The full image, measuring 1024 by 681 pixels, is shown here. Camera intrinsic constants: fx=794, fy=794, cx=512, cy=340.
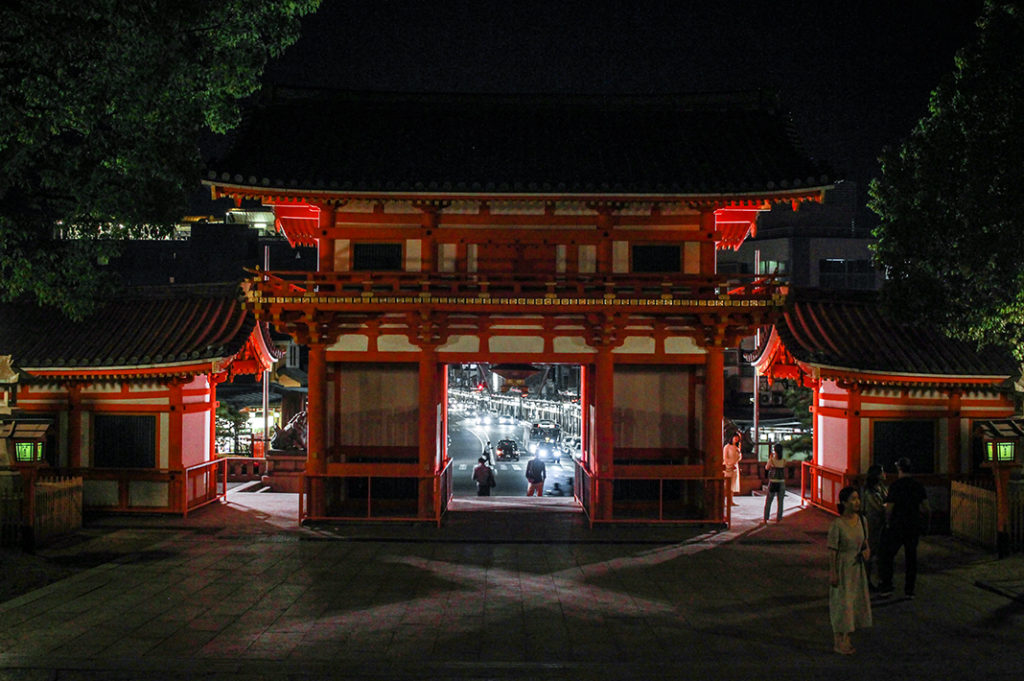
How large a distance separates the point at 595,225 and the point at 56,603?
41.9ft

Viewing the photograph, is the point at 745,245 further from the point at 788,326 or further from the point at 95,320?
the point at 95,320

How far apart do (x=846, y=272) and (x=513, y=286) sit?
46.2 m

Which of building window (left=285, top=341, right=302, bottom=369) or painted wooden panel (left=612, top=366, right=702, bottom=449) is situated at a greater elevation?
building window (left=285, top=341, right=302, bottom=369)

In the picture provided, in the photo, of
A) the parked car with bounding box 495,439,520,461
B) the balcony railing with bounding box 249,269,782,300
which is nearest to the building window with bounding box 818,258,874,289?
the parked car with bounding box 495,439,520,461

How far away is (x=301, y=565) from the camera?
14.0 meters

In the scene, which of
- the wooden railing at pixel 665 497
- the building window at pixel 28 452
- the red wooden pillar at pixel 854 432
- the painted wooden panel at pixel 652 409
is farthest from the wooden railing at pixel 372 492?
the red wooden pillar at pixel 854 432

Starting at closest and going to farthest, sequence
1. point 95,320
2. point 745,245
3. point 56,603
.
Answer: point 56,603
point 95,320
point 745,245

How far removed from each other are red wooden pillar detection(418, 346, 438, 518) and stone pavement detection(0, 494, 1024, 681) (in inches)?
27.2

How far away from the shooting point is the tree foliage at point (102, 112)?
12906 millimetres

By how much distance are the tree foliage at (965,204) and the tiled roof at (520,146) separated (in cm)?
209

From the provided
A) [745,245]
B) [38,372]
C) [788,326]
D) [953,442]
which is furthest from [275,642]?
[745,245]

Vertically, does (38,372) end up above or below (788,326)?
below

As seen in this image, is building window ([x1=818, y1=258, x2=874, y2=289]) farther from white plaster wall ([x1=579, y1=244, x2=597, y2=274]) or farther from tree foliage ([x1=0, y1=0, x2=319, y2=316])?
tree foliage ([x1=0, y1=0, x2=319, y2=316])

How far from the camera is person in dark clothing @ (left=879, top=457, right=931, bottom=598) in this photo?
12227 millimetres
